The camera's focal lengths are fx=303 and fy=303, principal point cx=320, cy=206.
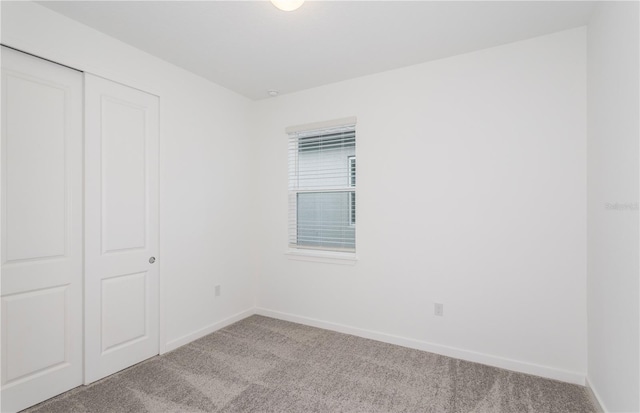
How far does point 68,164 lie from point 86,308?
1095 millimetres

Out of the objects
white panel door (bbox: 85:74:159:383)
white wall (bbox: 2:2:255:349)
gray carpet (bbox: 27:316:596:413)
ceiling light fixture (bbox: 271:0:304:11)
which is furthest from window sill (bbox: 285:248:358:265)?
ceiling light fixture (bbox: 271:0:304:11)

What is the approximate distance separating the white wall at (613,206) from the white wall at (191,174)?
3.33 m

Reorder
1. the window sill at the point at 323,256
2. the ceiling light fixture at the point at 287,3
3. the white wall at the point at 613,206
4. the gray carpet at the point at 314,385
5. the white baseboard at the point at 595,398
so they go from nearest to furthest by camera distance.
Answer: the white wall at the point at 613,206 → the ceiling light fixture at the point at 287,3 → the white baseboard at the point at 595,398 → the gray carpet at the point at 314,385 → the window sill at the point at 323,256

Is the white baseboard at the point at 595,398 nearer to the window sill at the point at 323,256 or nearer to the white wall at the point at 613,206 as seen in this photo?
the white wall at the point at 613,206

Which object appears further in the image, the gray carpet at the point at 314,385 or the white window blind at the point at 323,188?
the white window blind at the point at 323,188

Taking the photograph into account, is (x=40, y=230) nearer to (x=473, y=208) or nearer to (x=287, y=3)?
(x=287, y=3)

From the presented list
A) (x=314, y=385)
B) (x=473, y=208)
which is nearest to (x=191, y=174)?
(x=314, y=385)

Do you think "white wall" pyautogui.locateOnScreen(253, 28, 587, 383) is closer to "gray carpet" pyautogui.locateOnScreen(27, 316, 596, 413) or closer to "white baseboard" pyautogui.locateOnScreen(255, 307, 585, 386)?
"white baseboard" pyautogui.locateOnScreen(255, 307, 585, 386)

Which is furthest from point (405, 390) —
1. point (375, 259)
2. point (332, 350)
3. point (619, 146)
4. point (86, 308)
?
point (86, 308)

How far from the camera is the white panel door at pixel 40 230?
6.39ft

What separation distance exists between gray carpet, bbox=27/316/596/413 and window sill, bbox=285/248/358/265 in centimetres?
85

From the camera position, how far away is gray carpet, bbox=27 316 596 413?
2074mm

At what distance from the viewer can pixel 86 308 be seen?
2.31 metres

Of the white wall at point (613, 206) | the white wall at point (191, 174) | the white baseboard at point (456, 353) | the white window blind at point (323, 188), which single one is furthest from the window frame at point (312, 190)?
the white wall at point (613, 206)
